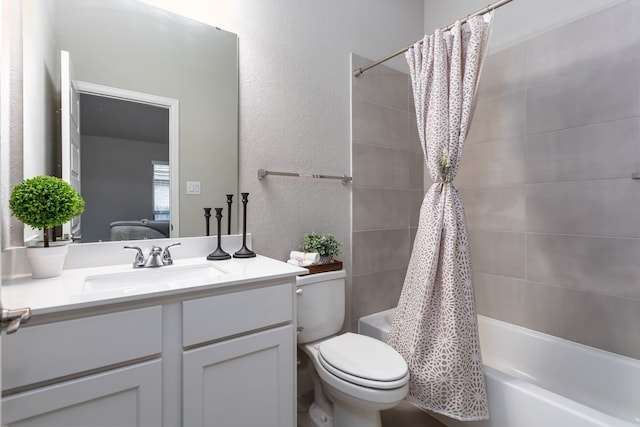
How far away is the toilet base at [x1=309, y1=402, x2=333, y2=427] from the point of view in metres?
1.48

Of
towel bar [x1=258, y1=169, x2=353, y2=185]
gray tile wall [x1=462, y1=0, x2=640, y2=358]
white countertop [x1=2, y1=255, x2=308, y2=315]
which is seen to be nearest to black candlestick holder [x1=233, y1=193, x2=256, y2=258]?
white countertop [x1=2, y1=255, x2=308, y2=315]

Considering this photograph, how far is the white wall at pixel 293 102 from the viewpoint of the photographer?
5.29 feet

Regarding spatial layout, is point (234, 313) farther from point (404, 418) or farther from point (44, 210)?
point (404, 418)

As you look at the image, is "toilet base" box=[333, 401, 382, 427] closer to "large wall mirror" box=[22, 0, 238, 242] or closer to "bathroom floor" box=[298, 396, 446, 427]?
"bathroom floor" box=[298, 396, 446, 427]

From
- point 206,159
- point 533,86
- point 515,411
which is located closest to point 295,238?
point 206,159

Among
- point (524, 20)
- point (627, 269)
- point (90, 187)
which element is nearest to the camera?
point (90, 187)

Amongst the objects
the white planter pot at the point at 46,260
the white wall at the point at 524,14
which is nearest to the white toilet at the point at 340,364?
the white planter pot at the point at 46,260

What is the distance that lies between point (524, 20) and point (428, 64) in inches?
34.6

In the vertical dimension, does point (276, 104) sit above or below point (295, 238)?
above

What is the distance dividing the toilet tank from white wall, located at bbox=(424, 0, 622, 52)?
1.81 meters

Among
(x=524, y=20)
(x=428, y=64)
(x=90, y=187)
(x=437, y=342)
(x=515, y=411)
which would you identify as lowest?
(x=515, y=411)

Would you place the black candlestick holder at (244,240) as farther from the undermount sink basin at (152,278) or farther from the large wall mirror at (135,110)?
the undermount sink basin at (152,278)

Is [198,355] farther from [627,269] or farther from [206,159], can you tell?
[627,269]

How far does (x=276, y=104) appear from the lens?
171 centimetres
